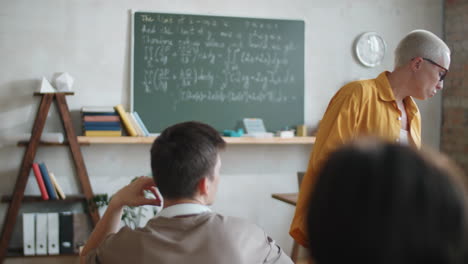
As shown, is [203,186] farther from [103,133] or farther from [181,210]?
[103,133]

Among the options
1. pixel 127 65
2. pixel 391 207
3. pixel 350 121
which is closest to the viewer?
pixel 391 207

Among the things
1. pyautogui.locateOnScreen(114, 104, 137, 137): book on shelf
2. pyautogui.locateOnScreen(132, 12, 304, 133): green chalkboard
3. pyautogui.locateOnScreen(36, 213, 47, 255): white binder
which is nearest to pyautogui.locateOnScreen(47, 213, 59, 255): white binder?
pyautogui.locateOnScreen(36, 213, 47, 255): white binder

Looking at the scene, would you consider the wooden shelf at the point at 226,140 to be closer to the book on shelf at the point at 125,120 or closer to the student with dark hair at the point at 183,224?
the book on shelf at the point at 125,120

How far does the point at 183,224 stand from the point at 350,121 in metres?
0.96

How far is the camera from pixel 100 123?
4023 mm

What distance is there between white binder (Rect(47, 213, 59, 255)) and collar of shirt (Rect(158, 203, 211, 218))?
9.42ft

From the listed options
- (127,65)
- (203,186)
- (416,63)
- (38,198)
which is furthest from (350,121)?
(38,198)

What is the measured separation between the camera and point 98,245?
55.4 inches

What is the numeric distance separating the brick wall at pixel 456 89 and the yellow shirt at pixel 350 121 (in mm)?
2837

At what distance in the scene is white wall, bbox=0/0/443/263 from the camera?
4039 millimetres

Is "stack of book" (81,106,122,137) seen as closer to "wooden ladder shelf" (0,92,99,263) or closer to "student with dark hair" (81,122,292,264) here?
"wooden ladder shelf" (0,92,99,263)

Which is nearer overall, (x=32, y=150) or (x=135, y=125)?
(x=32, y=150)

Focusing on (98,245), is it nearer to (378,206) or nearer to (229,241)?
(229,241)

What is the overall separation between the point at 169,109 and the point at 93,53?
715 millimetres
